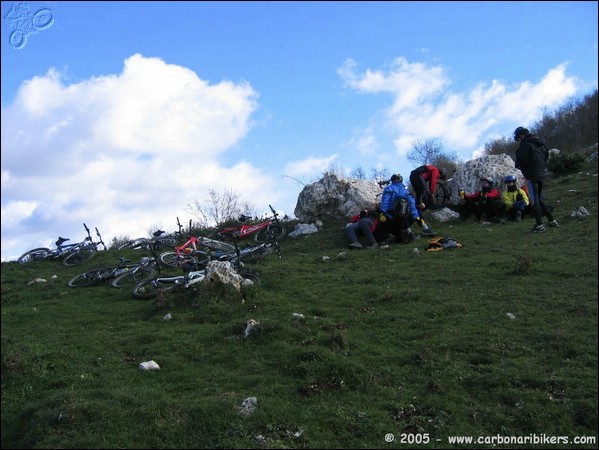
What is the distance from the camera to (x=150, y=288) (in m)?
11.9

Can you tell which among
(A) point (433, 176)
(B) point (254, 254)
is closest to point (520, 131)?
(A) point (433, 176)

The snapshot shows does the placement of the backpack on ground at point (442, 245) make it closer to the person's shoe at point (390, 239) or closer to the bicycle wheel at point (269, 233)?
the person's shoe at point (390, 239)

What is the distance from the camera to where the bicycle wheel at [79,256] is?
17391 millimetres

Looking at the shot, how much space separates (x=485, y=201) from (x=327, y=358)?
11.9 m

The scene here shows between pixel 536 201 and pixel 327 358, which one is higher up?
pixel 536 201

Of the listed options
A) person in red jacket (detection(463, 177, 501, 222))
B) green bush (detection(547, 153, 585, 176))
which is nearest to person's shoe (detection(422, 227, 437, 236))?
person in red jacket (detection(463, 177, 501, 222))

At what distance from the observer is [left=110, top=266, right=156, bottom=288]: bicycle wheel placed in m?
13.1

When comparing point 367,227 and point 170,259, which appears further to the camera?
point 367,227

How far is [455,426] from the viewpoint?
16.3 feet

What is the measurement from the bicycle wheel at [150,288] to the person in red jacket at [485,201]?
33.4 feet

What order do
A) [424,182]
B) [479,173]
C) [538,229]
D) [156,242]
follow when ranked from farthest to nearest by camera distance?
1. [479,173]
2. [424,182]
3. [156,242]
4. [538,229]

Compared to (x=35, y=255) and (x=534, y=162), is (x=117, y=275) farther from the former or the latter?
(x=534, y=162)

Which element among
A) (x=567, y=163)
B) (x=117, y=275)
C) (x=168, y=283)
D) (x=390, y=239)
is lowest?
(x=390, y=239)

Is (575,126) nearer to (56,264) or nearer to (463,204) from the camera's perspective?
(463,204)
